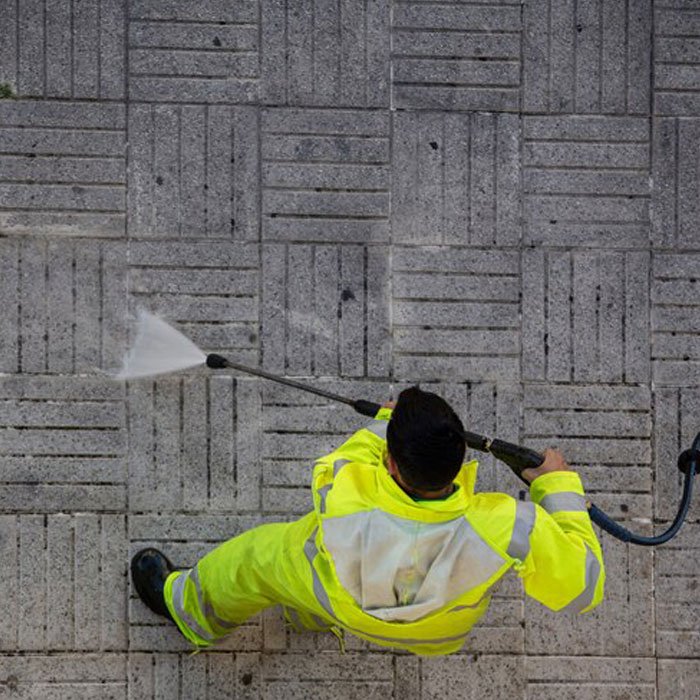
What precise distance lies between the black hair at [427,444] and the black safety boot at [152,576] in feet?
5.77

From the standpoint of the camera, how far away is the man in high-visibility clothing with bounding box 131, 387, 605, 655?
2.87m

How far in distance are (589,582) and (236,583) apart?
1.38 meters

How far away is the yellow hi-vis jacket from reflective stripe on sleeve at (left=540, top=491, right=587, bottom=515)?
0.03 meters

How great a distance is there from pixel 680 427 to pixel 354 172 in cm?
201

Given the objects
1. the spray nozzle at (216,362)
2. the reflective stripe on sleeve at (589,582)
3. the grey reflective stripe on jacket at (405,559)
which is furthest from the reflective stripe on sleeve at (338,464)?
the spray nozzle at (216,362)

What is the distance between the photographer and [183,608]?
3.93 m

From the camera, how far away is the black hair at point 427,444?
279cm


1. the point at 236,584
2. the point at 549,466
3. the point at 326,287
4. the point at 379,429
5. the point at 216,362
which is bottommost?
the point at 236,584

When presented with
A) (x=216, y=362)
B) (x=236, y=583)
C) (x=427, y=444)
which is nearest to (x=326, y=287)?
(x=216, y=362)

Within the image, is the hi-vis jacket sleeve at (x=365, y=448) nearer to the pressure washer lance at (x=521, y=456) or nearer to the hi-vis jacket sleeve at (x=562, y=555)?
the pressure washer lance at (x=521, y=456)

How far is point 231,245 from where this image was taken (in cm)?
438

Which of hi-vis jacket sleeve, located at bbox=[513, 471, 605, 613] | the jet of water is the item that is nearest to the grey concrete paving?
the jet of water

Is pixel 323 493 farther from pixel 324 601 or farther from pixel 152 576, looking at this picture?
pixel 152 576

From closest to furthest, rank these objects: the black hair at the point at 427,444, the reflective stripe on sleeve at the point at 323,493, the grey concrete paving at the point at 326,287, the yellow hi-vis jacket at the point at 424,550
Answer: the black hair at the point at 427,444 → the yellow hi-vis jacket at the point at 424,550 → the reflective stripe on sleeve at the point at 323,493 → the grey concrete paving at the point at 326,287
